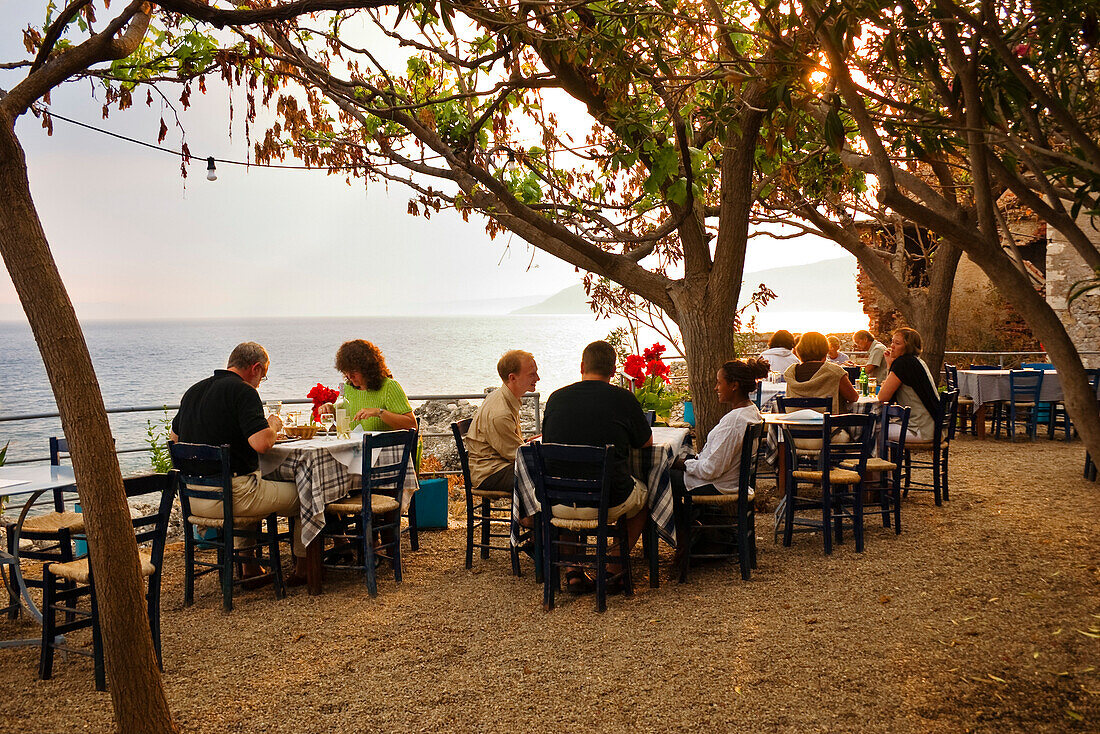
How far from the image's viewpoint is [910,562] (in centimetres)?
528

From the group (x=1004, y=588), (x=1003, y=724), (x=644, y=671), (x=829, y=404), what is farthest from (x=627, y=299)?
(x=1003, y=724)

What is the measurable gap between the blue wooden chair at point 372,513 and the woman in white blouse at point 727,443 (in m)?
1.72

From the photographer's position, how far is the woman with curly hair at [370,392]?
18.9ft

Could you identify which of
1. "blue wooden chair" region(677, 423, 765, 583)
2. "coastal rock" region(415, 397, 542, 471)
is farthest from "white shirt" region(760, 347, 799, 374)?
"blue wooden chair" region(677, 423, 765, 583)

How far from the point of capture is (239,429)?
4914mm

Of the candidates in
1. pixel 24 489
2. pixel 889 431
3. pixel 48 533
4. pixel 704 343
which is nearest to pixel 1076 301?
pixel 889 431

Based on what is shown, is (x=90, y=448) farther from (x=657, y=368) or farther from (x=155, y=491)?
(x=657, y=368)

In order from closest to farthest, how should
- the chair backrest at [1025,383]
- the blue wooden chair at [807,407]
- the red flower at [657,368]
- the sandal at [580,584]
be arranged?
the sandal at [580,584]
the blue wooden chair at [807,407]
the red flower at [657,368]
the chair backrest at [1025,383]

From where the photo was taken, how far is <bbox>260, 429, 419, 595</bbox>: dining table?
5.02m

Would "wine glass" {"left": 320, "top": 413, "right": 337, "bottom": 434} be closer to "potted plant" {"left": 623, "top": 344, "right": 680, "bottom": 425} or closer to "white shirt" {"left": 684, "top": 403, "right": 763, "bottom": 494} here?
A: "white shirt" {"left": 684, "top": 403, "right": 763, "bottom": 494}

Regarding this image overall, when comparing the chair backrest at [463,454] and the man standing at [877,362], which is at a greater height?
the man standing at [877,362]

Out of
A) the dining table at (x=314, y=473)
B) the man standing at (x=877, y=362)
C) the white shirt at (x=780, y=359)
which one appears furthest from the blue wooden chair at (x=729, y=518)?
the man standing at (x=877, y=362)

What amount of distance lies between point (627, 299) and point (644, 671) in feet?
21.6

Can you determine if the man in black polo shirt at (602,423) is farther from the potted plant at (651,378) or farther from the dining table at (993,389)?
the dining table at (993,389)
